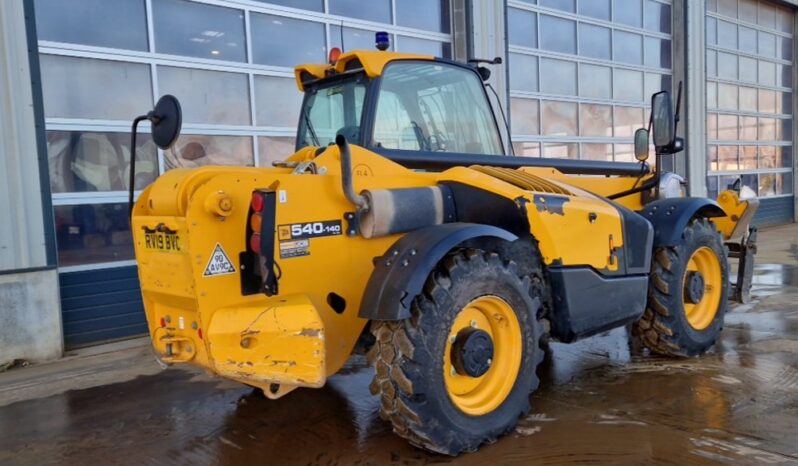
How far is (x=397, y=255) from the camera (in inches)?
131

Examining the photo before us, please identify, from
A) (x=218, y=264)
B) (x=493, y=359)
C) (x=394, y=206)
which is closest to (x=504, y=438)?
(x=493, y=359)

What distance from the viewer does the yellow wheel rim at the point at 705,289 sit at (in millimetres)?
5133

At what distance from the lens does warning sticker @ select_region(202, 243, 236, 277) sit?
10.1ft

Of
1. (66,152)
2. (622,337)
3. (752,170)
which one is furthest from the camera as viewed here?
(752,170)

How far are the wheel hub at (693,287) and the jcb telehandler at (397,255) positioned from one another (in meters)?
0.58

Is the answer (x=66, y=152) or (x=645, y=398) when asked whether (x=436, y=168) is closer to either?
(x=645, y=398)

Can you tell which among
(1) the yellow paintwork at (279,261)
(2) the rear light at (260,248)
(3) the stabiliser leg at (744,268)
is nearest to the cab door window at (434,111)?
(1) the yellow paintwork at (279,261)

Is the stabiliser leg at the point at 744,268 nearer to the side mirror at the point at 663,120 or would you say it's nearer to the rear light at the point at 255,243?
the side mirror at the point at 663,120

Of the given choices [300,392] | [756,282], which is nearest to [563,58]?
[756,282]

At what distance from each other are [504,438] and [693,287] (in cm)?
234

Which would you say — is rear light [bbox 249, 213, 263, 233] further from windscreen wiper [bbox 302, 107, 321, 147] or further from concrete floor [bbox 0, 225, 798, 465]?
windscreen wiper [bbox 302, 107, 321, 147]

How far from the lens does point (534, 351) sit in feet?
→ 12.1

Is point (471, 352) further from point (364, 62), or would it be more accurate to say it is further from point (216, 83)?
point (216, 83)

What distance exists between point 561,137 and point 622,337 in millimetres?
6961
